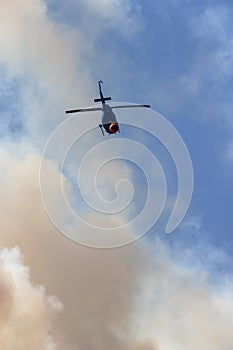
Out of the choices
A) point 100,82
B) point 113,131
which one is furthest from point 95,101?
point 113,131

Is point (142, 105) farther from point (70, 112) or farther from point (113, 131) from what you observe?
point (70, 112)

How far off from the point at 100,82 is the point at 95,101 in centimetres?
872

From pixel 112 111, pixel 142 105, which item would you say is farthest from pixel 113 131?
pixel 142 105

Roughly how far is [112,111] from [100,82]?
45.9ft

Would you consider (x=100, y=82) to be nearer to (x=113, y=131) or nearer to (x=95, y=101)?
(x=95, y=101)

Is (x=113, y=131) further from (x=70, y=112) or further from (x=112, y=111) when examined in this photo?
(x=70, y=112)

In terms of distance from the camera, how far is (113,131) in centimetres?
11562

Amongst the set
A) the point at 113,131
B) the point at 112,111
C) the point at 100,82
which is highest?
the point at 100,82

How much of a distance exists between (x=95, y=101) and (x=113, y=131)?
1718cm

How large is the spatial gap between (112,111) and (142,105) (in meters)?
14.4

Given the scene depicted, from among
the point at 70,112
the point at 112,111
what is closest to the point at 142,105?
the point at 112,111

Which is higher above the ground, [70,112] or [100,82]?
[100,82]

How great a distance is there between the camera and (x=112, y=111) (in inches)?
4724

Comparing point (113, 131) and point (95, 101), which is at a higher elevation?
point (95, 101)
